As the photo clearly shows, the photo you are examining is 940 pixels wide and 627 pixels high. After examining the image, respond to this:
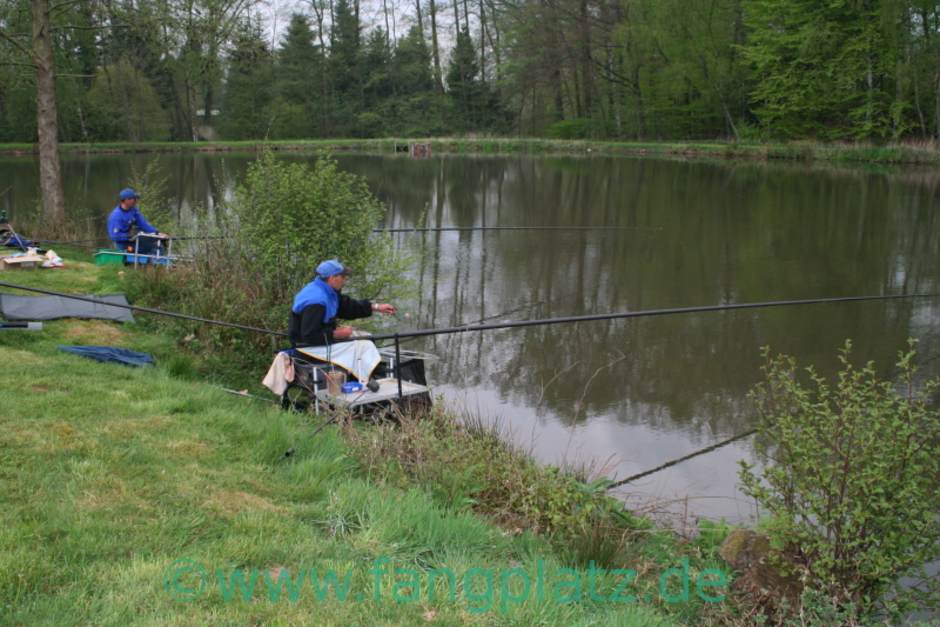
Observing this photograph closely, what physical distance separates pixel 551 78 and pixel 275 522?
2030 inches

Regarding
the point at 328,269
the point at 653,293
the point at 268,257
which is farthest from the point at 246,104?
the point at 328,269

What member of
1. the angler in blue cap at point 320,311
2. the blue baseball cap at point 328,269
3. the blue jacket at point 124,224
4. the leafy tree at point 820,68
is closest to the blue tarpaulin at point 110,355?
the angler in blue cap at point 320,311

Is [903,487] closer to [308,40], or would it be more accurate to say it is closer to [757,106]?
[757,106]

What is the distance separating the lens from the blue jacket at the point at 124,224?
11328 millimetres

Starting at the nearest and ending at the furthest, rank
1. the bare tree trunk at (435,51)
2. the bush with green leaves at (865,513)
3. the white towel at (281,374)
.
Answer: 1. the bush with green leaves at (865,513)
2. the white towel at (281,374)
3. the bare tree trunk at (435,51)

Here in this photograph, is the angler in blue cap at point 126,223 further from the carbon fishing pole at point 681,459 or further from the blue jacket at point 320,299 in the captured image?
the carbon fishing pole at point 681,459

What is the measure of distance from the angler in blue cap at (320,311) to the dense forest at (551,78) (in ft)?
85.1

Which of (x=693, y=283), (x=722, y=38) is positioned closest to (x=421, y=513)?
(x=693, y=283)

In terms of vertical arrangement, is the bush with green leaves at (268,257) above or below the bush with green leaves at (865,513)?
above

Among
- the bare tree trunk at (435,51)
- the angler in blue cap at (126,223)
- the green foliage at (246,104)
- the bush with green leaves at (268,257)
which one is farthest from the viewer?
the bare tree trunk at (435,51)

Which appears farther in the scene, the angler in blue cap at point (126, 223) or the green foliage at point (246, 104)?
the green foliage at point (246, 104)

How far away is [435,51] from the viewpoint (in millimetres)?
60875

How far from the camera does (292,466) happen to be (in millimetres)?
4723

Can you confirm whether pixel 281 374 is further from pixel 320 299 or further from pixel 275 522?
pixel 275 522
